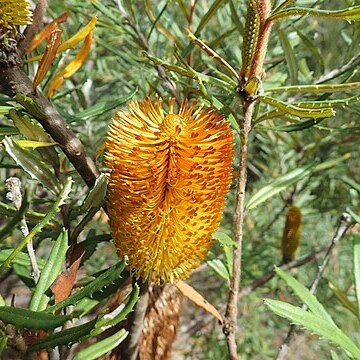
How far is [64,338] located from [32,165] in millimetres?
180

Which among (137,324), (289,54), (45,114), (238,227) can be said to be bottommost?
(137,324)

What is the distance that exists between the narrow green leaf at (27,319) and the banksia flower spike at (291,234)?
0.56 m

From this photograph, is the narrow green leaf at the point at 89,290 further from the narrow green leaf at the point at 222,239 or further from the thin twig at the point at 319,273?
the thin twig at the point at 319,273

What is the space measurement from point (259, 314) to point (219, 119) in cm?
110

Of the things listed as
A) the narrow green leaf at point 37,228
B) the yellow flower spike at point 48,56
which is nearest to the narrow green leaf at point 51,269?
the narrow green leaf at point 37,228

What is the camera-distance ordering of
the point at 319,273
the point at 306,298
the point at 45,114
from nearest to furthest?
the point at 45,114, the point at 306,298, the point at 319,273

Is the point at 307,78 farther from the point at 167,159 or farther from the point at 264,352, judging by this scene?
the point at 264,352

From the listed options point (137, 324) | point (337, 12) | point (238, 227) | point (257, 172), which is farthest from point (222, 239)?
point (257, 172)

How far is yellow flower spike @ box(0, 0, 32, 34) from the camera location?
0.48m

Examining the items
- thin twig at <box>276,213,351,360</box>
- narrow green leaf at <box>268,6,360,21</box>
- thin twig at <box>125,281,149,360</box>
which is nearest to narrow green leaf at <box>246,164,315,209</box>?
thin twig at <box>276,213,351,360</box>

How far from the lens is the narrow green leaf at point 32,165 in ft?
1.66

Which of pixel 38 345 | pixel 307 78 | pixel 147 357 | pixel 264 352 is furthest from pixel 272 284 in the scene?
pixel 38 345

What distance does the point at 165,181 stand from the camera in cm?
49

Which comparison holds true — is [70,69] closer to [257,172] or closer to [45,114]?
[45,114]
